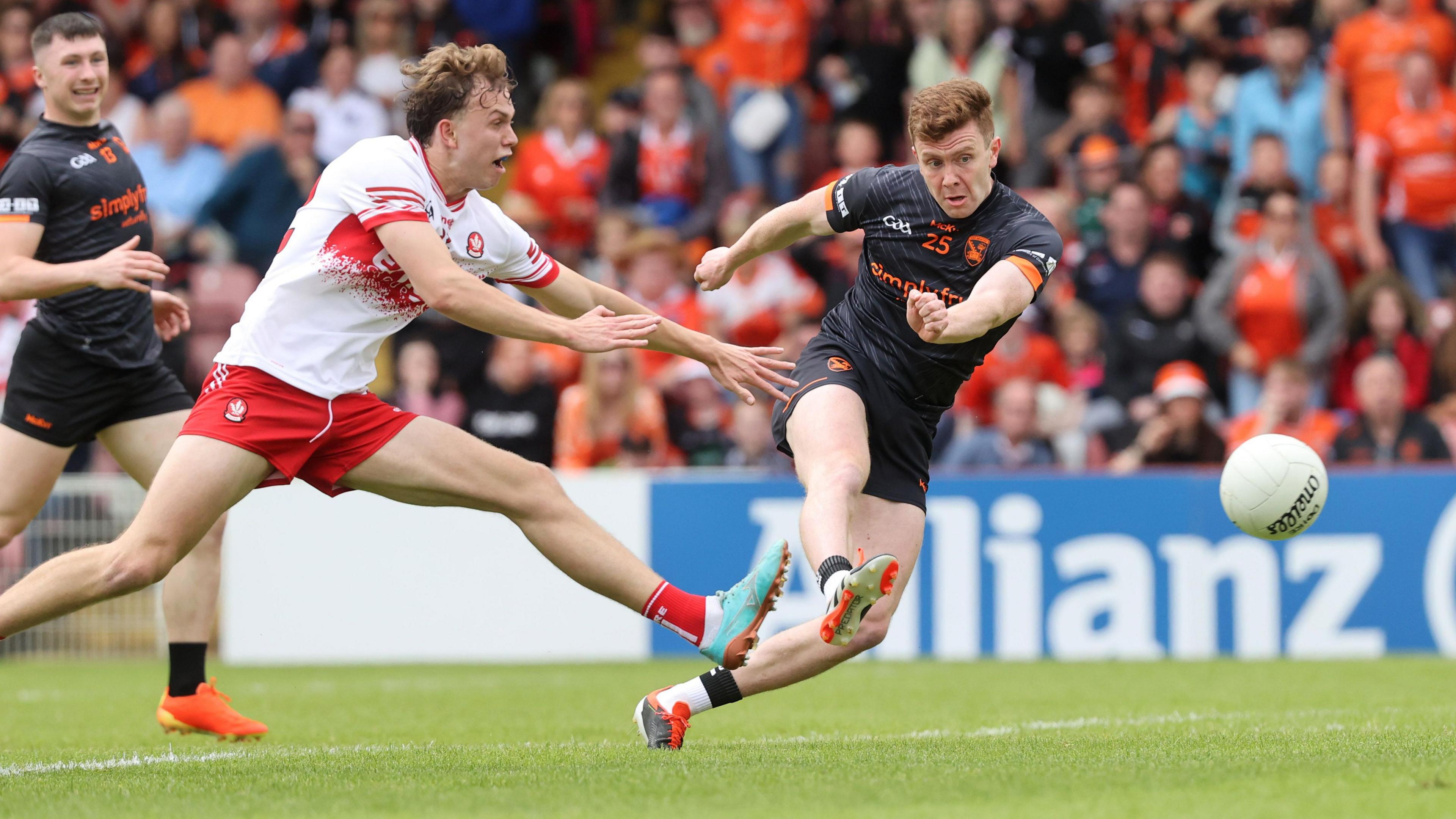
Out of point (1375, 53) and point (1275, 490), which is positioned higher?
point (1375, 53)

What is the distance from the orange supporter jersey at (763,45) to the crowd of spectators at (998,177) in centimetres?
3

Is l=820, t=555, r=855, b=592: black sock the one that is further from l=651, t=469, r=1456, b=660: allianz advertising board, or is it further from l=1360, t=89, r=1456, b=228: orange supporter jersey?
l=1360, t=89, r=1456, b=228: orange supporter jersey

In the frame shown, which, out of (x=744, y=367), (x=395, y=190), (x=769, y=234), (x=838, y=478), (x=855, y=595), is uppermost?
(x=395, y=190)

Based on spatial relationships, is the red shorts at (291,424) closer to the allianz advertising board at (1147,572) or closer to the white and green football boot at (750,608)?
the white and green football boot at (750,608)

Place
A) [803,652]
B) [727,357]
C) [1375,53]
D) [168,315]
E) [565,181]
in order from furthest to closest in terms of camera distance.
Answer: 1. [565,181]
2. [1375,53]
3. [168,315]
4. [803,652]
5. [727,357]

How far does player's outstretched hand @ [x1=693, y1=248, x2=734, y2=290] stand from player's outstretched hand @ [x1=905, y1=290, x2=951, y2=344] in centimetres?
103

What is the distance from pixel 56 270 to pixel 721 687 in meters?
2.96

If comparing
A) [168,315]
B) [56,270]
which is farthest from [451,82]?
[168,315]

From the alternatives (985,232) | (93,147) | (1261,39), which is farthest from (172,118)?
(985,232)

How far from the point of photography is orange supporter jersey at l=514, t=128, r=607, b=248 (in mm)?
15258

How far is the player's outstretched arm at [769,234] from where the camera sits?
6500 mm

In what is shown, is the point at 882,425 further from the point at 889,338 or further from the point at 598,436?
the point at 598,436

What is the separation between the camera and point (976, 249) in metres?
6.29

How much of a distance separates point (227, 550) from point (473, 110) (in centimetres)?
720
